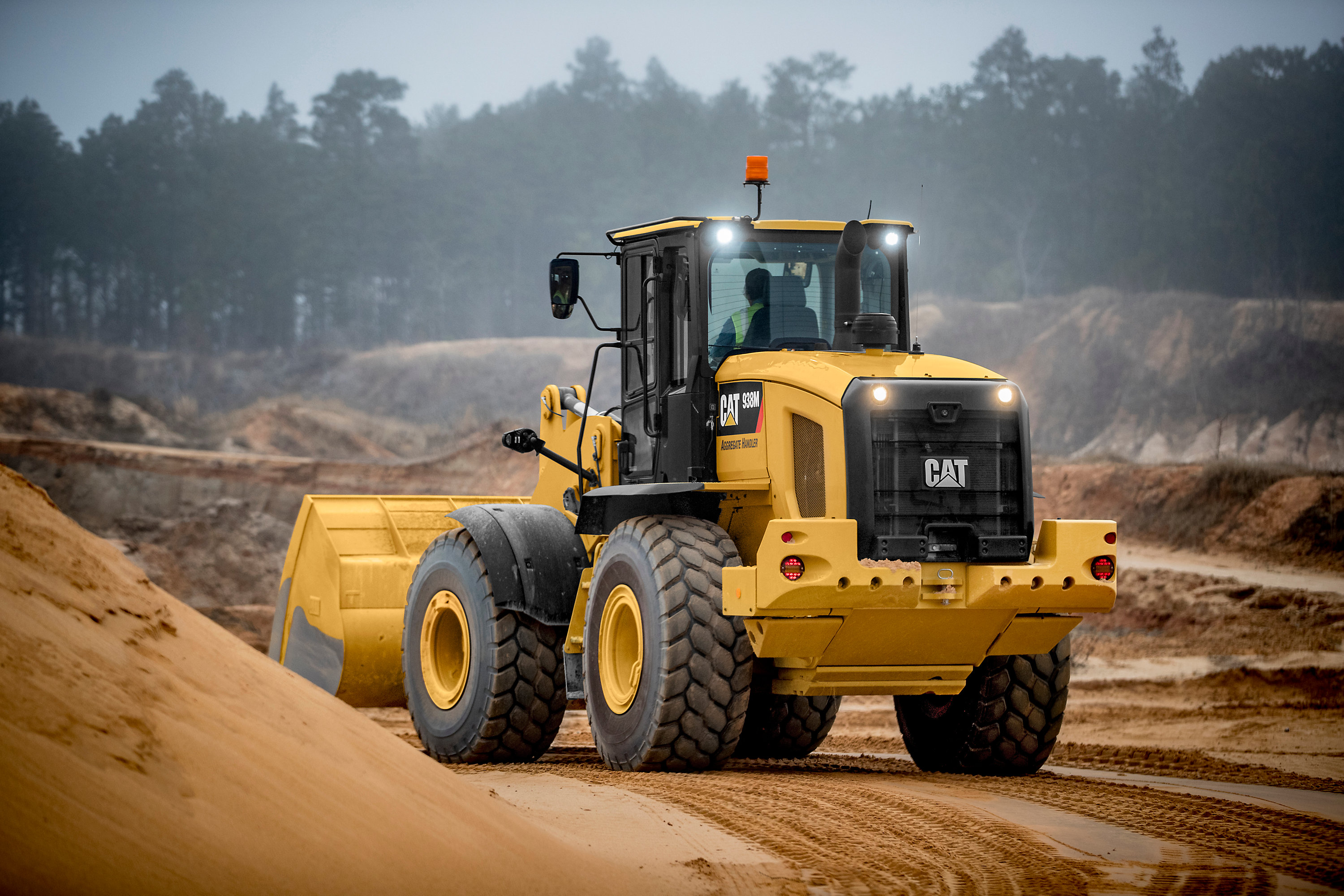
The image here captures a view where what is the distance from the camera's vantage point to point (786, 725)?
1084 cm

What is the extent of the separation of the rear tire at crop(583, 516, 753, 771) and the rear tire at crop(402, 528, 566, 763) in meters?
1.04

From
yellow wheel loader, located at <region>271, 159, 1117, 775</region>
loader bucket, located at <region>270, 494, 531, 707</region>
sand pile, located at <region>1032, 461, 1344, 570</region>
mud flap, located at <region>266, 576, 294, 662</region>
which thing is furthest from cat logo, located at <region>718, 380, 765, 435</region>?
sand pile, located at <region>1032, 461, 1344, 570</region>

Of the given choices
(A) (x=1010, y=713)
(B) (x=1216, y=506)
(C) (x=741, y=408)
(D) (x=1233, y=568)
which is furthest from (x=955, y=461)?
(B) (x=1216, y=506)

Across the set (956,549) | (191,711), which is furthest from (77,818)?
(956,549)

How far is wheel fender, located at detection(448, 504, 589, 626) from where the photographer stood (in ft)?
31.9

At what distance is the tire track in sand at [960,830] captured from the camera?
6.17m

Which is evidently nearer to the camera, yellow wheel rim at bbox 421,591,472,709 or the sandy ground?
the sandy ground

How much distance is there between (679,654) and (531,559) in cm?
185

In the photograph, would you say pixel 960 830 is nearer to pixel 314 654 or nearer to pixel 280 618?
pixel 314 654

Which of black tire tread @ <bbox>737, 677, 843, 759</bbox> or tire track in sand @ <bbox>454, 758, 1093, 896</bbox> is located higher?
tire track in sand @ <bbox>454, 758, 1093, 896</bbox>

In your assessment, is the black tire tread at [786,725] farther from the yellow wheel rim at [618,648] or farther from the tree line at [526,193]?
the tree line at [526,193]

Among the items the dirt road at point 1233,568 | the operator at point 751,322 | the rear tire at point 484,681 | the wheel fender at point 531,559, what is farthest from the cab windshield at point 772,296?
the dirt road at point 1233,568

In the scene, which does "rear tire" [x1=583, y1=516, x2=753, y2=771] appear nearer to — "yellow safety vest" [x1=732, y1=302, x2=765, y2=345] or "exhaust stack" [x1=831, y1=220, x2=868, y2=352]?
"yellow safety vest" [x1=732, y1=302, x2=765, y2=345]

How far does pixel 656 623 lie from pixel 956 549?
184 cm
